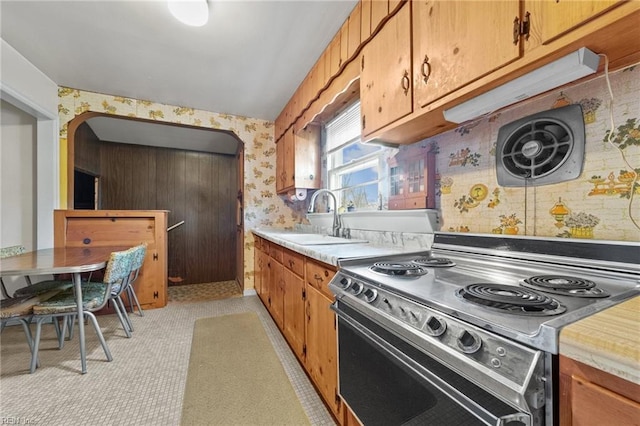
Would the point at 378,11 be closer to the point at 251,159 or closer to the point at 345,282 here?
the point at 345,282

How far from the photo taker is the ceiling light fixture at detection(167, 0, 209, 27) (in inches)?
64.1

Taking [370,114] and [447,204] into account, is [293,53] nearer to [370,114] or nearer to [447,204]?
[370,114]

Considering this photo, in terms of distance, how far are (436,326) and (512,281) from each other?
17.4 inches

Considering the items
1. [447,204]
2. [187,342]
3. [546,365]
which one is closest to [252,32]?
[447,204]

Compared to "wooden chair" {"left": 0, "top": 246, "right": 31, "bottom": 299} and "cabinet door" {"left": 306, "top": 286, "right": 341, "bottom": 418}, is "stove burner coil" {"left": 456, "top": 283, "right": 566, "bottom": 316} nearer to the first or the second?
"cabinet door" {"left": 306, "top": 286, "right": 341, "bottom": 418}

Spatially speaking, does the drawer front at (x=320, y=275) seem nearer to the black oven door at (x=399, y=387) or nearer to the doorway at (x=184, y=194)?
the black oven door at (x=399, y=387)

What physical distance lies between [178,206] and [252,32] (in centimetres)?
343

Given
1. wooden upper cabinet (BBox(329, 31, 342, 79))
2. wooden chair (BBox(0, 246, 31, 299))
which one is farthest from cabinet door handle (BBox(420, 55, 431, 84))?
wooden chair (BBox(0, 246, 31, 299))

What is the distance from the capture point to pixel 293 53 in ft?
7.24

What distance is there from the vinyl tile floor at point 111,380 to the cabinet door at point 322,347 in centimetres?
14

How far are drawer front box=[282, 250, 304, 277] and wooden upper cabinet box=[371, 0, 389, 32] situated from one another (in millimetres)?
1471

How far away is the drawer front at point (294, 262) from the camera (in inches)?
68.8

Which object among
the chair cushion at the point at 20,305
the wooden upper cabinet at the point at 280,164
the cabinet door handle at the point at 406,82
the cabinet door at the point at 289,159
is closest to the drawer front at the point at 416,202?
the cabinet door handle at the point at 406,82

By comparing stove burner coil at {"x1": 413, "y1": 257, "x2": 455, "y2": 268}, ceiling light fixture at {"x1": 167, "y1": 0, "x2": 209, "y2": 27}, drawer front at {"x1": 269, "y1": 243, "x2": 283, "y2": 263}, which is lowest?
drawer front at {"x1": 269, "y1": 243, "x2": 283, "y2": 263}
